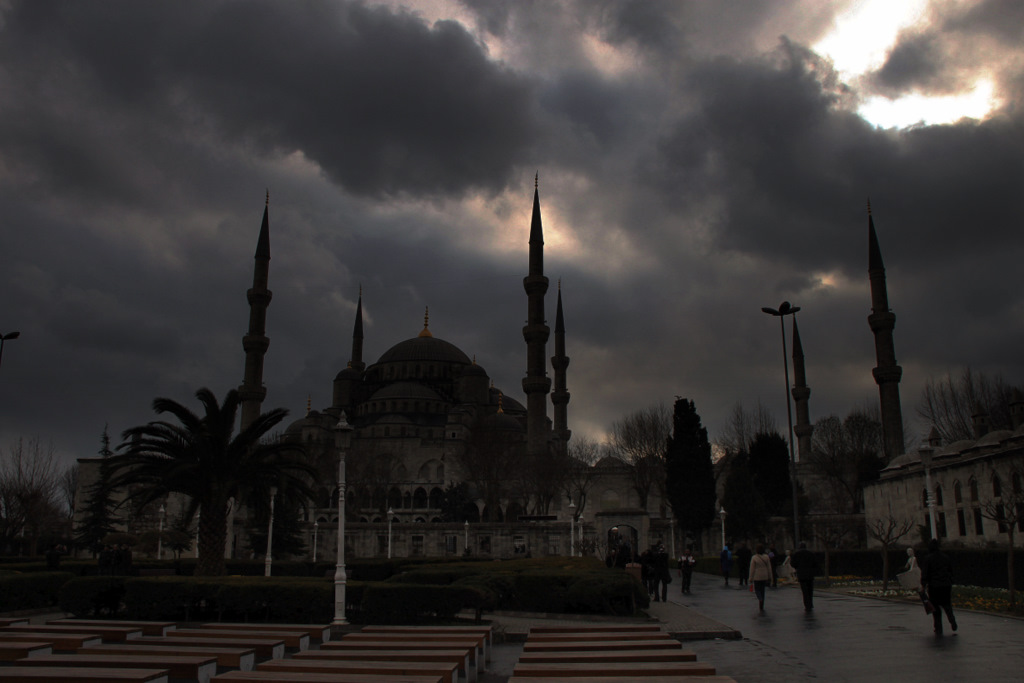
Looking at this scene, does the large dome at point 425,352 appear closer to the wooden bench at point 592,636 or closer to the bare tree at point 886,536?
the bare tree at point 886,536

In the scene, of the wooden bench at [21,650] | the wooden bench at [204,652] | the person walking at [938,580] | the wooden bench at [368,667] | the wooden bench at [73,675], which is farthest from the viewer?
the person walking at [938,580]

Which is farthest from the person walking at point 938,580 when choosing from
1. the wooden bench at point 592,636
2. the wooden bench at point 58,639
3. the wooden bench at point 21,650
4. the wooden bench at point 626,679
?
the wooden bench at point 21,650

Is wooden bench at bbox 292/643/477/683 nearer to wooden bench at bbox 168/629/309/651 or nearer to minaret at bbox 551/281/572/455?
wooden bench at bbox 168/629/309/651

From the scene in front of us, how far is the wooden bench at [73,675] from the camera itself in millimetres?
5027

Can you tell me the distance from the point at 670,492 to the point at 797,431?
2424cm

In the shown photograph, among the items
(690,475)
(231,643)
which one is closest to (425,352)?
(690,475)

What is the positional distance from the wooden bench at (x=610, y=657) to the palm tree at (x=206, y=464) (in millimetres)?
13663

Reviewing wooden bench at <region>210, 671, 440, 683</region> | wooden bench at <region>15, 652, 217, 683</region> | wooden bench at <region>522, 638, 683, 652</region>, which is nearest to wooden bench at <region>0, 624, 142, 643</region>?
wooden bench at <region>15, 652, 217, 683</region>

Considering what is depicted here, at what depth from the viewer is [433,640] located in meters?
7.20

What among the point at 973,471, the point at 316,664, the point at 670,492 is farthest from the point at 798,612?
the point at 670,492

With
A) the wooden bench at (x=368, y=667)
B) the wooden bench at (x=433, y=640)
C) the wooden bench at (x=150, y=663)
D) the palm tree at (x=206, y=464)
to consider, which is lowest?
the wooden bench at (x=433, y=640)

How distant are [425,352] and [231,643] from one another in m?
77.7

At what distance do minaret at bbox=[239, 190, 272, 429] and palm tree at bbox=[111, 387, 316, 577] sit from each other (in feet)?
116

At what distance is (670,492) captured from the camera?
39844mm
